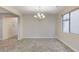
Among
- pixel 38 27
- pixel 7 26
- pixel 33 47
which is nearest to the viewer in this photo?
pixel 33 47

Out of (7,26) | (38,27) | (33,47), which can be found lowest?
(33,47)

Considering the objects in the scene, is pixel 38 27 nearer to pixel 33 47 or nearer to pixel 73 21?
pixel 33 47

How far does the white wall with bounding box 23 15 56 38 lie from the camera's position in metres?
10.2

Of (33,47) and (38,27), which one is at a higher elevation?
(38,27)

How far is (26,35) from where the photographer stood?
33.4ft

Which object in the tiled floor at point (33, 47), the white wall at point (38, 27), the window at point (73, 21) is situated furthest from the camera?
the white wall at point (38, 27)

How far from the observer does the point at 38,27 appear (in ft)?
33.7

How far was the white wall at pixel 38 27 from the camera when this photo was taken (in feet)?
33.4

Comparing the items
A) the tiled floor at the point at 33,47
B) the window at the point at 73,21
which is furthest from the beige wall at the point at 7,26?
the window at the point at 73,21

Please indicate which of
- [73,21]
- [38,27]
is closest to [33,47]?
[73,21]

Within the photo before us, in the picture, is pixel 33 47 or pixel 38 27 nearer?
pixel 33 47

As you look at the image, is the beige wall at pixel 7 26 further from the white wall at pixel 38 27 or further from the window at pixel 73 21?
the window at pixel 73 21

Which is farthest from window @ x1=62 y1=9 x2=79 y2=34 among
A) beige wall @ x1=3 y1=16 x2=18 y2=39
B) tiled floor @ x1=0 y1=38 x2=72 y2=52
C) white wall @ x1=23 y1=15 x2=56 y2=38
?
beige wall @ x1=3 y1=16 x2=18 y2=39
